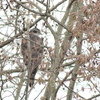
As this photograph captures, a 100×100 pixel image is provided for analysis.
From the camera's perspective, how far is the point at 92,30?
651cm

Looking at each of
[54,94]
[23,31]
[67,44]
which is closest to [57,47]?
[67,44]

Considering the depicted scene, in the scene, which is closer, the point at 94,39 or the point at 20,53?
the point at 94,39

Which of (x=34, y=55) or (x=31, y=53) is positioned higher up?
(x=34, y=55)

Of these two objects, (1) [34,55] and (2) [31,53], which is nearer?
(2) [31,53]

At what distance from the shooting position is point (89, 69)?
6938 mm

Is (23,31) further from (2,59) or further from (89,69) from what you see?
(89,69)

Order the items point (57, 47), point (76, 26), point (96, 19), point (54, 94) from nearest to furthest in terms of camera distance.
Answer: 1. point (96, 19)
2. point (76, 26)
3. point (57, 47)
4. point (54, 94)

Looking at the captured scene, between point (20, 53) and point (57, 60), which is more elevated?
point (20, 53)

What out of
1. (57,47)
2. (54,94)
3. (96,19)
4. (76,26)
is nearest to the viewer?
(96,19)

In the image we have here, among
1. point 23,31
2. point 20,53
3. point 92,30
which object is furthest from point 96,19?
point 20,53

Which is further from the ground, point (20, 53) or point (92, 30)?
point (20, 53)

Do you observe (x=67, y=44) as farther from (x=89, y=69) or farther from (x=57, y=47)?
(x=89, y=69)

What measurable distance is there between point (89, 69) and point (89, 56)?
46 cm

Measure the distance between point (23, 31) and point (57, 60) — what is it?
81 centimetres
